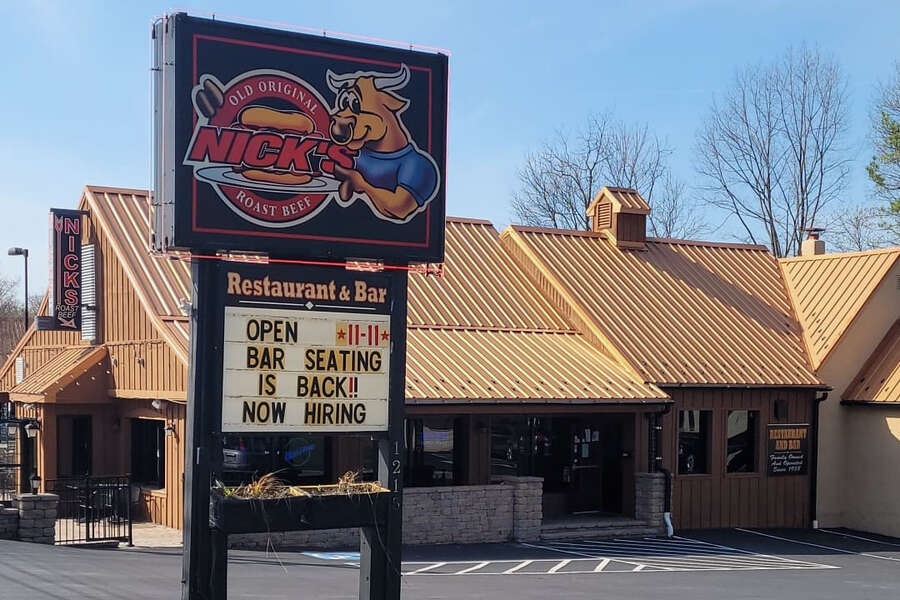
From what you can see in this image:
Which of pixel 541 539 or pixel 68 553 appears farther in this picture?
pixel 541 539

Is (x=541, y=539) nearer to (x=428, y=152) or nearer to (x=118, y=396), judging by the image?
(x=118, y=396)

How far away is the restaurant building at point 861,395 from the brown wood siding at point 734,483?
2.01 feet

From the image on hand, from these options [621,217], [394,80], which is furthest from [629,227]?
[394,80]

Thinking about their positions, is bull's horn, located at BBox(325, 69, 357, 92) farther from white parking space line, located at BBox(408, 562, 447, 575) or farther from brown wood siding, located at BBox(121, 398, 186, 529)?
brown wood siding, located at BBox(121, 398, 186, 529)

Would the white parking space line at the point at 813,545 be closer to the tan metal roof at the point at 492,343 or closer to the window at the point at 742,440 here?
the window at the point at 742,440

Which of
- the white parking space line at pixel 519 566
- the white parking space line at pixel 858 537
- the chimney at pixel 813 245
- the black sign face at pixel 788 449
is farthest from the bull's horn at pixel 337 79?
the chimney at pixel 813 245

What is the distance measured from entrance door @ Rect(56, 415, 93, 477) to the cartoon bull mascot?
15.3 m

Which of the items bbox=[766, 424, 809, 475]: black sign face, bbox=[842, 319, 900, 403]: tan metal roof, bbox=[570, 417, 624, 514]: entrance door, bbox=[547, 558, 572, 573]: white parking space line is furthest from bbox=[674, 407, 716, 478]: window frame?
bbox=[547, 558, 572, 573]: white parking space line

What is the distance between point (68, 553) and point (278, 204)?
8733mm

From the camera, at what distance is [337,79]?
1045 centimetres

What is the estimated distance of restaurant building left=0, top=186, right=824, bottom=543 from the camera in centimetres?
2097

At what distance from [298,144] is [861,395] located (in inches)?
712

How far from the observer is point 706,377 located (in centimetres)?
2364

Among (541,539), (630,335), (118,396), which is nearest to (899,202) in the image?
(630,335)
